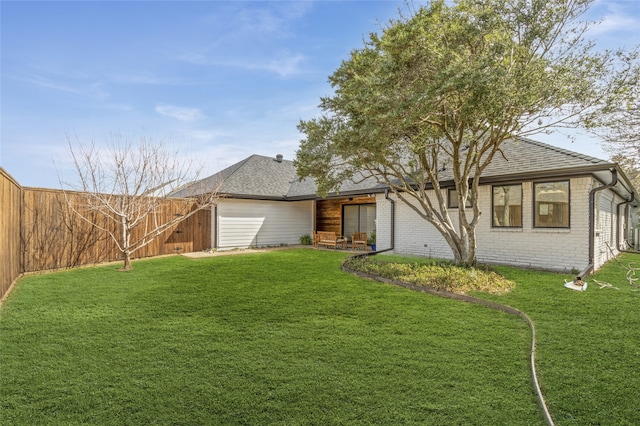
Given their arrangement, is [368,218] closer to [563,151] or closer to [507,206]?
[507,206]

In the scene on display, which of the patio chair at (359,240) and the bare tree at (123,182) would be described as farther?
the patio chair at (359,240)

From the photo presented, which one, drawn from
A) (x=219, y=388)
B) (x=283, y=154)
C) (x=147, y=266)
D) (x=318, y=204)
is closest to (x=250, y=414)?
(x=219, y=388)

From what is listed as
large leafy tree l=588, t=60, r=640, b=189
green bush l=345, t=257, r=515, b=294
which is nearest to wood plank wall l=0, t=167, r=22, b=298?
green bush l=345, t=257, r=515, b=294

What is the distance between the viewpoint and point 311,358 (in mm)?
3355

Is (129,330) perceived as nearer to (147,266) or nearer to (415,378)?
(415,378)

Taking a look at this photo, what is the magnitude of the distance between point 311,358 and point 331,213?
13159mm

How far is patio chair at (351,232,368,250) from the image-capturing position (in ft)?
44.7

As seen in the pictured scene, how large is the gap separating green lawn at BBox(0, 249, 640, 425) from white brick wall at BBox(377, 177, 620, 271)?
7.36ft

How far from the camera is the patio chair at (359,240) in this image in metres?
13.6

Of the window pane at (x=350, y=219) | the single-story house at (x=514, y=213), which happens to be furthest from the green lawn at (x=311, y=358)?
the window pane at (x=350, y=219)

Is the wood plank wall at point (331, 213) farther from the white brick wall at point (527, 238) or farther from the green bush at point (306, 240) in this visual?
the white brick wall at point (527, 238)

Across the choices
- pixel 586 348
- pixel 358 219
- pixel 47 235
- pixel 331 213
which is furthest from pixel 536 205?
pixel 47 235

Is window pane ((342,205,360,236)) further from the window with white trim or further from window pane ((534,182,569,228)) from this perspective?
window pane ((534,182,569,228))

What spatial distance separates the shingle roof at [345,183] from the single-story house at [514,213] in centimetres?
3
